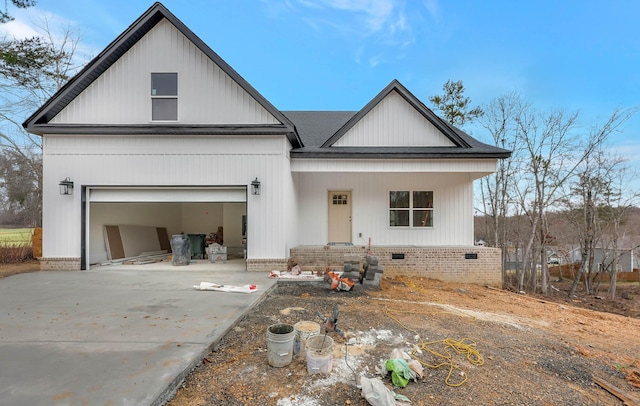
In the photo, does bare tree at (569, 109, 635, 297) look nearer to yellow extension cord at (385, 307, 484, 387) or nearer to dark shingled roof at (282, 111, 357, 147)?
dark shingled roof at (282, 111, 357, 147)

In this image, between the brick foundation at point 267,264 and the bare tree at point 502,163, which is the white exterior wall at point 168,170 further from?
the bare tree at point 502,163

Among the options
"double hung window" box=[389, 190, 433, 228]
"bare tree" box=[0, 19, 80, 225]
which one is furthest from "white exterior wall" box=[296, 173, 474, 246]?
"bare tree" box=[0, 19, 80, 225]

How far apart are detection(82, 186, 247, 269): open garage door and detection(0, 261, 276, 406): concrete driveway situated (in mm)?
2231

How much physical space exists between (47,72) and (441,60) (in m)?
19.5

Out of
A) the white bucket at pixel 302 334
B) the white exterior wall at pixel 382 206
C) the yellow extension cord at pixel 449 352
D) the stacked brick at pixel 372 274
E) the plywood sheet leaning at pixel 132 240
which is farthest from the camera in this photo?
the white exterior wall at pixel 382 206

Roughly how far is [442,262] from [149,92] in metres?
9.88

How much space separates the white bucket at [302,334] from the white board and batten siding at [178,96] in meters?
5.98

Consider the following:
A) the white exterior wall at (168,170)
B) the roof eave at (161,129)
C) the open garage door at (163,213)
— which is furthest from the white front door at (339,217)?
the roof eave at (161,129)

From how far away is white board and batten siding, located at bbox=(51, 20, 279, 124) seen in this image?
27.3 feet

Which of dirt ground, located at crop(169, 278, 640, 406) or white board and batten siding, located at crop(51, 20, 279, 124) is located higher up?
white board and batten siding, located at crop(51, 20, 279, 124)

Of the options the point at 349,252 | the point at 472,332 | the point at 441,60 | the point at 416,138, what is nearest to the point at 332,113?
the point at 416,138

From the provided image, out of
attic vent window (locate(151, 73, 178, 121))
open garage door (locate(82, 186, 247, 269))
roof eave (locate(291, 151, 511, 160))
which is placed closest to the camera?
attic vent window (locate(151, 73, 178, 121))

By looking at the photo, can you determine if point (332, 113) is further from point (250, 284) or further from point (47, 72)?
point (47, 72)

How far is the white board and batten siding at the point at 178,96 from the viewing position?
831cm
